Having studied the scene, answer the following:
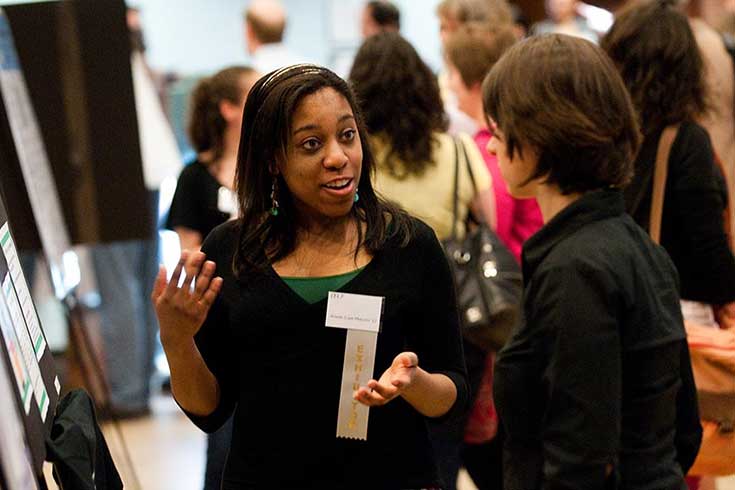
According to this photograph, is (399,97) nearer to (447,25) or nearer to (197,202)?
(197,202)

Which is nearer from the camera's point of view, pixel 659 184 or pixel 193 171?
pixel 659 184

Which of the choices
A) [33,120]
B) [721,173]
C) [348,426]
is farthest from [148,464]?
[348,426]

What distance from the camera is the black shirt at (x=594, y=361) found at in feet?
6.44

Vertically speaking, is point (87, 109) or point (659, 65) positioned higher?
point (659, 65)

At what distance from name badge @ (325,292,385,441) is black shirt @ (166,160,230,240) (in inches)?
61.5

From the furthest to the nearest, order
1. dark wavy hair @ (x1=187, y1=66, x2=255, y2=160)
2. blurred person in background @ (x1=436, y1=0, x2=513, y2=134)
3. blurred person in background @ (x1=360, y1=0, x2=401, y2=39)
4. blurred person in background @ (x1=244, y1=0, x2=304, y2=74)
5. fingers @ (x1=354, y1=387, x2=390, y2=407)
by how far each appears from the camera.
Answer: blurred person in background @ (x1=360, y1=0, x2=401, y2=39), blurred person in background @ (x1=244, y1=0, x2=304, y2=74), blurred person in background @ (x1=436, y1=0, x2=513, y2=134), dark wavy hair @ (x1=187, y1=66, x2=255, y2=160), fingers @ (x1=354, y1=387, x2=390, y2=407)

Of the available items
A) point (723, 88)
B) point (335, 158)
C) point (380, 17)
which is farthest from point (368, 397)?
point (380, 17)

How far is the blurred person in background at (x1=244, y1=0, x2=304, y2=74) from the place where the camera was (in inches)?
226

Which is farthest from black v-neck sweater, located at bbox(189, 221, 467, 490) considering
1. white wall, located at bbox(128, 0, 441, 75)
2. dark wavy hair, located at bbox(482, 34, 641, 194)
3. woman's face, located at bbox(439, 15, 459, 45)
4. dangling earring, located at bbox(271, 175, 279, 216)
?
white wall, located at bbox(128, 0, 441, 75)

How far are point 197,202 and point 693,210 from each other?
148cm

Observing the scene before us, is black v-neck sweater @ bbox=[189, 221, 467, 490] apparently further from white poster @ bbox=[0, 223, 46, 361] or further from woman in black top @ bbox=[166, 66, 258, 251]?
woman in black top @ bbox=[166, 66, 258, 251]

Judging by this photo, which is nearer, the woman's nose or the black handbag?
the woman's nose

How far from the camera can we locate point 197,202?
3.66 m

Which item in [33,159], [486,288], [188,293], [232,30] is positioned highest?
[188,293]
